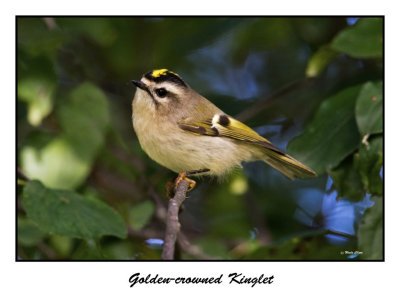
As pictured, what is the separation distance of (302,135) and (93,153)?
822 millimetres

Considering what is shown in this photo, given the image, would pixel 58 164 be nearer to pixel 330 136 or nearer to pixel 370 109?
pixel 330 136

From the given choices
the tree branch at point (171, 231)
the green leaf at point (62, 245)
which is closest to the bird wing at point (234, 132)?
the tree branch at point (171, 231)

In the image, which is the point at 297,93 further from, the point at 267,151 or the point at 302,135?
the point at 302,135

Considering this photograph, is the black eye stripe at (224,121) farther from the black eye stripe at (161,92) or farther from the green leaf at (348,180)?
the green leaf at (348,180)

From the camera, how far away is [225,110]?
2.47 meters

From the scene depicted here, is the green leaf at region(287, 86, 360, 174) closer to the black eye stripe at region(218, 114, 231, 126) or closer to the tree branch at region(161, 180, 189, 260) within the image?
the black eye stripe at region(218, 114, 231, 126)

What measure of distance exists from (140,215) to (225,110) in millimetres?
760

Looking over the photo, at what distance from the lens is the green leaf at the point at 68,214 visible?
1634 millimetres

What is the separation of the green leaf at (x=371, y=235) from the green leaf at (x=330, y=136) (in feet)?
0.72

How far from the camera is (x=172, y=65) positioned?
2.54m

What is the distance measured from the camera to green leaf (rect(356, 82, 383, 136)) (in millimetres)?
1611

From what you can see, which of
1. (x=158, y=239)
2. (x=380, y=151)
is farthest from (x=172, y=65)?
(x=380, y=151)

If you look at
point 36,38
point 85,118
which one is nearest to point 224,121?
point 85,118

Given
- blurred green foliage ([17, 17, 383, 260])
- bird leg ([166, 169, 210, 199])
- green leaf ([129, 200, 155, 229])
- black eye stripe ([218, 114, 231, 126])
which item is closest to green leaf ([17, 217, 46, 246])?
blurred green foliage ([17, 17, 383, 260])
